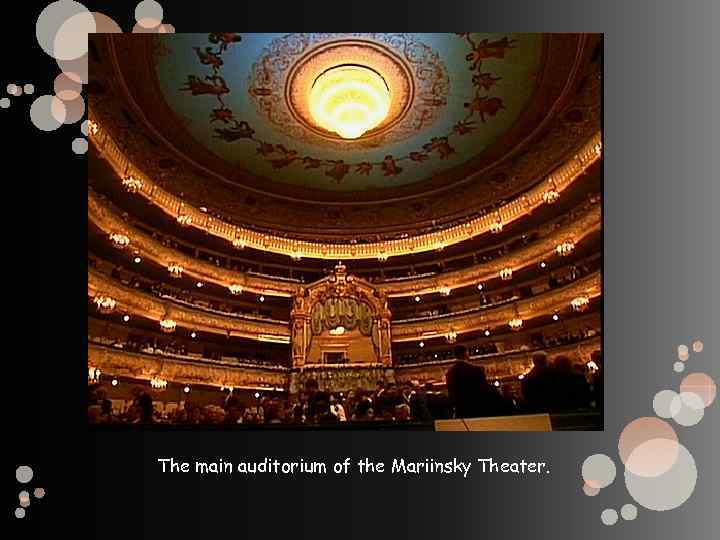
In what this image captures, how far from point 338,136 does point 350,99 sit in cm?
170

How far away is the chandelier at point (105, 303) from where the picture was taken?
12.0 m

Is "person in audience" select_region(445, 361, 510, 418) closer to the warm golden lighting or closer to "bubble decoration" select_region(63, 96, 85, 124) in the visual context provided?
"bubble decoration" select_region(63, 96, 85, 124)

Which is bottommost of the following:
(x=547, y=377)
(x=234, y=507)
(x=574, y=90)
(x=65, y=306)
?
A: (x=234, y=507)

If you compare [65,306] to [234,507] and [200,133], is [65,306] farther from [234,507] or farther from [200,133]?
[200,133]

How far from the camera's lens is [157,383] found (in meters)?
12.3

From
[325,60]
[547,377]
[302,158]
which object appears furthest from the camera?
[302,158]

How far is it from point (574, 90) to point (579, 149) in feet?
5.62

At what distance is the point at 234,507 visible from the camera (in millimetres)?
6117

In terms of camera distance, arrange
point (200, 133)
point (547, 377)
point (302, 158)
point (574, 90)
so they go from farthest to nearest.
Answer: point (302, 158), point (200, 133), point (574, 90), point (547, 377)

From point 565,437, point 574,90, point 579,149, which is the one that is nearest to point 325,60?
point 574,90

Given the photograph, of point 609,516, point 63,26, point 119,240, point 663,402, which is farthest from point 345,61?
point 609,516

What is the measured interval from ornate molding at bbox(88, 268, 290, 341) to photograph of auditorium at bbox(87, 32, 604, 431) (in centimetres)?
5

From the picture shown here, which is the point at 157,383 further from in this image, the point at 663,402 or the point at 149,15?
the point at 663,402

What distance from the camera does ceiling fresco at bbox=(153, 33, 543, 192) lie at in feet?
34.5
